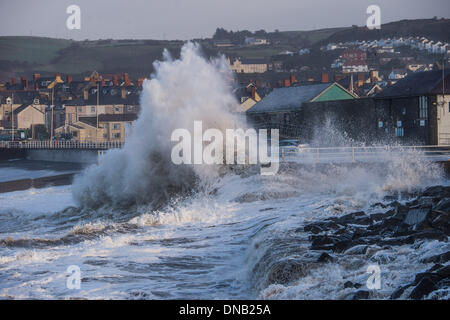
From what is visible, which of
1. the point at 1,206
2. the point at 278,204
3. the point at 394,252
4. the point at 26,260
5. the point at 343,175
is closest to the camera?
the point at 394,252

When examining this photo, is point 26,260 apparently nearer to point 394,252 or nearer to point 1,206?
point 394,252

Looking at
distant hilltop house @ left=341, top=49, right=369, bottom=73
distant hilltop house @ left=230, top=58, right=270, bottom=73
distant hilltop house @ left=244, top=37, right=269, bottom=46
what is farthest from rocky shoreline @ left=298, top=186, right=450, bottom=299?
distant hilltop house @ left=244, top=37, right=269, bottom=46

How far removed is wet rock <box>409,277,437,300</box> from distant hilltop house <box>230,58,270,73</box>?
110 metres

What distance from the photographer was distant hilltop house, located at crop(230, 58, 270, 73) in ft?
399

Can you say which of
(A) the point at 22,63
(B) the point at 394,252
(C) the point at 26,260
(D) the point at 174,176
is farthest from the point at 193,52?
(A) the point at 22,63

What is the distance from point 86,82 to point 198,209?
8696cm

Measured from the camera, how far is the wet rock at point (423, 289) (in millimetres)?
10211

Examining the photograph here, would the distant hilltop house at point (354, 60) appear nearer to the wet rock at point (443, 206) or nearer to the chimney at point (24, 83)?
the chimney at point (24, 83)

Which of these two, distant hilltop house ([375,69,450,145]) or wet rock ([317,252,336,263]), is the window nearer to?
distant hilltop house ([375,69,450,145])

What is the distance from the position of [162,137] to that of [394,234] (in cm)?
1396

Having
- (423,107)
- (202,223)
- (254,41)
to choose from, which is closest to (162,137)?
(202,223)

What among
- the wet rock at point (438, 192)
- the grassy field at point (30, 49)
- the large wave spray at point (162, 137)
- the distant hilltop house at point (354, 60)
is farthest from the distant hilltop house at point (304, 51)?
the wet rock at point (438, 192)

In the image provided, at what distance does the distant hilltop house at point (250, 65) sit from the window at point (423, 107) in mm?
80610
